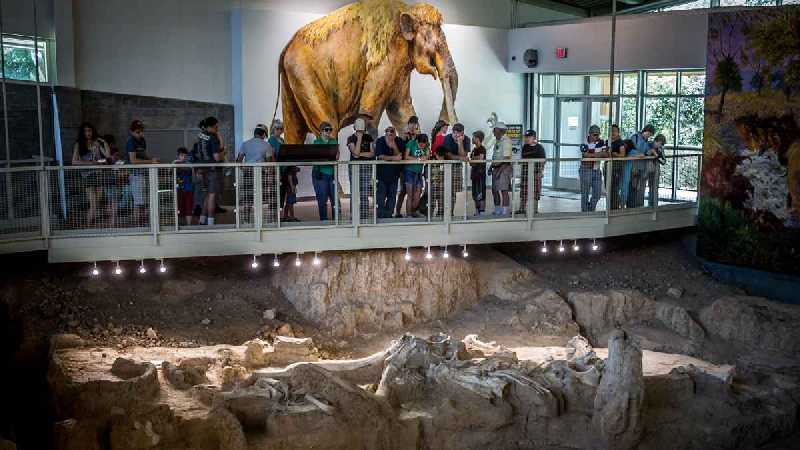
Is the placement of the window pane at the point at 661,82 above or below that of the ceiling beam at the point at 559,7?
below

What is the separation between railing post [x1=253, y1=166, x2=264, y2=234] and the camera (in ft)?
53.5

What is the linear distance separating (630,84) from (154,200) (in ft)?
41.1

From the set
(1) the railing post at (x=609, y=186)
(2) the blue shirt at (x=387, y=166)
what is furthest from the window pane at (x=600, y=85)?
→ (2) the blue shirt at (x=387, y=166)

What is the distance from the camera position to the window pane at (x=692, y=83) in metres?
21.6

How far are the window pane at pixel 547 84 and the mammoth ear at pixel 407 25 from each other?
21.2ft

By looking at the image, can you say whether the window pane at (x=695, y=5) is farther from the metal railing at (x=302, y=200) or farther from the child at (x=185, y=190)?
the child at (x=185, y=190)

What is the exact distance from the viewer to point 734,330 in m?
18.4

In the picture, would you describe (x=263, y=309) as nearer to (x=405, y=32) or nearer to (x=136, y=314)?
(x=136, y=314)

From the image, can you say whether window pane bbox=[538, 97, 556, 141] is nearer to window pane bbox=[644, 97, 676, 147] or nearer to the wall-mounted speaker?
the wall-mounted speaker

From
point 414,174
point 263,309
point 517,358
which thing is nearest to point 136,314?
point 263,309

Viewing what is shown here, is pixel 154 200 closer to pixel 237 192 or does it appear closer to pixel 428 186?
pixel 237 192

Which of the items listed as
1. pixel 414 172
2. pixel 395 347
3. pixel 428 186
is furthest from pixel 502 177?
pixel 395 347

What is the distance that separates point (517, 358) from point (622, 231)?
4271 millimetres

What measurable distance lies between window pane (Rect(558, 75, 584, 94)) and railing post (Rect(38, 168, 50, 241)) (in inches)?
562
